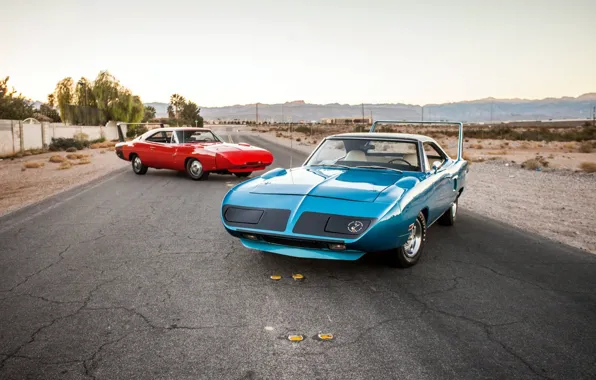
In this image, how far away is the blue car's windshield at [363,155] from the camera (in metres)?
5.94

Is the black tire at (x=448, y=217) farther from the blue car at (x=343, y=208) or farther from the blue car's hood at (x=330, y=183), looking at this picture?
the blue car's hood at (x=330, y=183)

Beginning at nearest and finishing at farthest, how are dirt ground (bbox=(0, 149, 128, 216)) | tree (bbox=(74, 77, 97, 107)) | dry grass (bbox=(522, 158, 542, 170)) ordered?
dirt ground (bbox=(0, 149, 128, 216)) → dry grass (bbox=(522, 158, 542, 170)) → tree (bbox=(74, 77, 97, 107))

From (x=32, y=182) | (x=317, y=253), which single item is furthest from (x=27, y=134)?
(x=317, y=253)

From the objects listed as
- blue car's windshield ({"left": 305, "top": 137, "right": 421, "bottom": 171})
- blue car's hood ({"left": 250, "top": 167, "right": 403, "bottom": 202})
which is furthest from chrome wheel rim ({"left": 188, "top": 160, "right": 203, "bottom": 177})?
blue car's hood ({"left": 250, "top": 167, "right": 403, "bottom": 202})

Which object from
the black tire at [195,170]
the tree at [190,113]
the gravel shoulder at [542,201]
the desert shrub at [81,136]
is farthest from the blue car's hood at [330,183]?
the tree at [190,113]

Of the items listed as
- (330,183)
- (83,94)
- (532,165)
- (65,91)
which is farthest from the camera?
(65,91)

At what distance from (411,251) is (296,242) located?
1.39 metres

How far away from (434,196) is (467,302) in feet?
5.45

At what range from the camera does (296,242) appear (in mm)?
4422

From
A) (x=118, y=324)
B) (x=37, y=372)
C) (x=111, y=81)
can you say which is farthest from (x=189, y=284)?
(x=111, y=81)

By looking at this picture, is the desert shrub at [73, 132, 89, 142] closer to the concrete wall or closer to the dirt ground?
the concrete wall

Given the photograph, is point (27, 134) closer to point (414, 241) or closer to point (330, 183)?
point (330, 183)

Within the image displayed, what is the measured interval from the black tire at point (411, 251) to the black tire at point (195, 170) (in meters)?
8.04

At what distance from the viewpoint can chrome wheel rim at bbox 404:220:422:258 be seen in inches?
200
